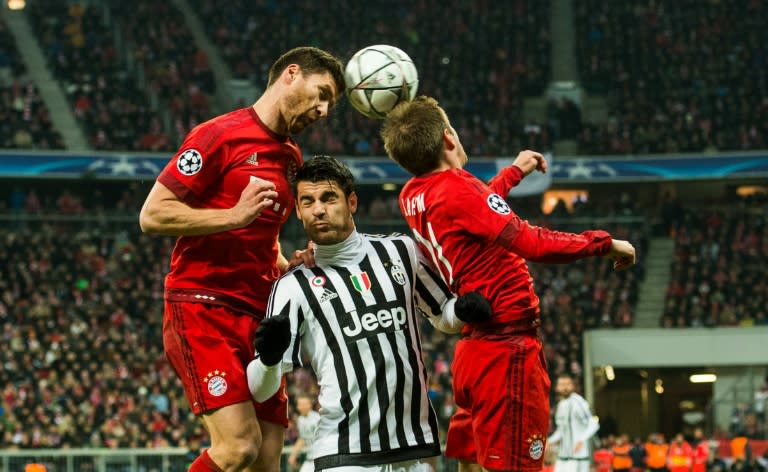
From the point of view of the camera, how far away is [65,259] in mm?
27266

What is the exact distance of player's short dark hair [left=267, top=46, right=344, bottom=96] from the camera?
19.2ft

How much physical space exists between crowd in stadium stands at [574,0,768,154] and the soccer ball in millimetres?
26166

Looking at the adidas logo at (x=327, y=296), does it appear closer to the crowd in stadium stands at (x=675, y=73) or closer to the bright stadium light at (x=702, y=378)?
the bright stadium light at (x=702, y=378)

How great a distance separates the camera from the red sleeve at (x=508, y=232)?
557cm

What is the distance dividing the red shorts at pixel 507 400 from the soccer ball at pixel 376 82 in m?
1.40

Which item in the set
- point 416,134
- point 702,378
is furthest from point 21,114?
point 416,134

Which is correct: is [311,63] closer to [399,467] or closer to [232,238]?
[232,238]

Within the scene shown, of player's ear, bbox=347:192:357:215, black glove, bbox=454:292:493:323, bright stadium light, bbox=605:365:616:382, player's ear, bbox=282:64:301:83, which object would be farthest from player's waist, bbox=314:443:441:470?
bright stadium light, bbox=605:365:616:382

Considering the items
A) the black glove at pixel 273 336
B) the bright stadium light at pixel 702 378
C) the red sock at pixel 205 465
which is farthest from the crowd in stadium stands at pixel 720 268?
the black glove at pixel 273 336

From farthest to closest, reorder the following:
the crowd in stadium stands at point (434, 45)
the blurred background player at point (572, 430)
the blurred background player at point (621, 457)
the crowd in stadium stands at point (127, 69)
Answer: the crowd in stadium stands at point (434, 45) < the crowd in stadium stands at point (127, 69) < the blurred background player at point (621, 457) < the blurred background player at point (572, 430)

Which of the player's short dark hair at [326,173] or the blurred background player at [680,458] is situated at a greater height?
the player's short dark hair at [326,173]

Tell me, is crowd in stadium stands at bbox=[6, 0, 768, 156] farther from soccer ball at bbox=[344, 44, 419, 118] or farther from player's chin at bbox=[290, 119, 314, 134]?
player's chin at bbox=[290, 119, 314, 134]

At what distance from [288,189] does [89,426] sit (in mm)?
16709

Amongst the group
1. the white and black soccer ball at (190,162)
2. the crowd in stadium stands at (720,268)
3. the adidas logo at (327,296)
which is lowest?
the crowd in stadium stands at (720,268)
